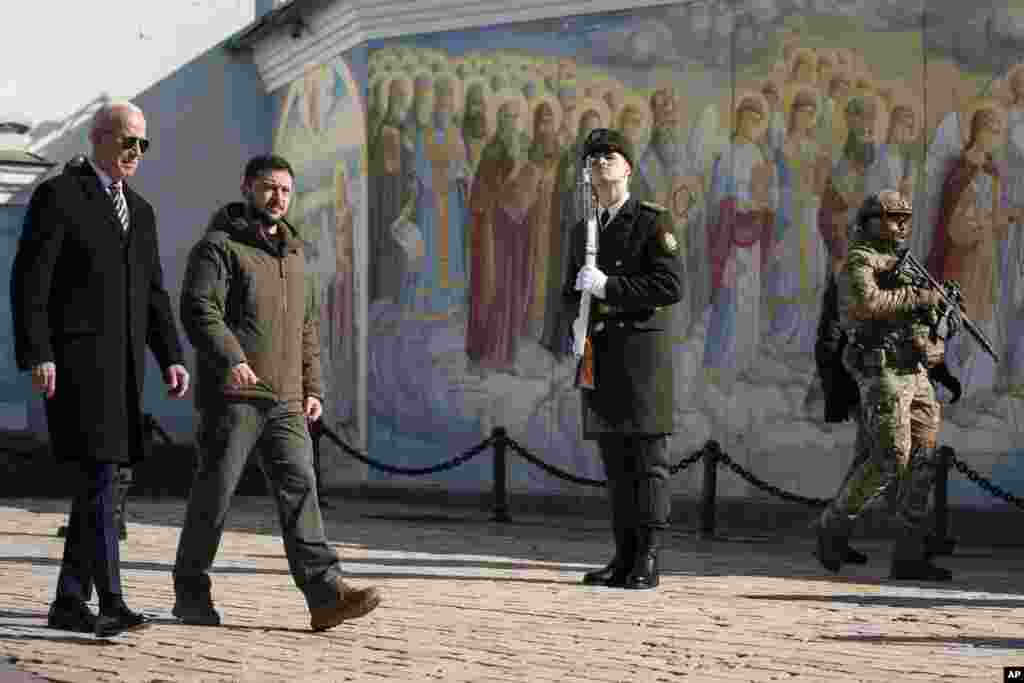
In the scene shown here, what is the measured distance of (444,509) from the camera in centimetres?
1741

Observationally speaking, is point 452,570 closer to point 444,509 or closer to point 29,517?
point 29,517

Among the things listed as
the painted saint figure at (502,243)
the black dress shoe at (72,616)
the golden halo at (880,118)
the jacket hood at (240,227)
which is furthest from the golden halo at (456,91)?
the black dress shoe at (72,616)

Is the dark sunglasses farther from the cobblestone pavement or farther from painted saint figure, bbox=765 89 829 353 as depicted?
painted saint figure, bbox=765 89 829 353

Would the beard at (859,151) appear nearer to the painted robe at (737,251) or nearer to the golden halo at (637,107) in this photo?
the painted robe at (737,251)

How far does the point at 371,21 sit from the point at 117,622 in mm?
12445

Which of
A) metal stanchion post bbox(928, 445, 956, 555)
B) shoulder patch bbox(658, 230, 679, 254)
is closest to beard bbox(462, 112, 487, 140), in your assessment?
metal stanchion post bbox(928, 445, 956, 555)

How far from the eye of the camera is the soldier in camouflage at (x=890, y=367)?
→ 34.0 ft

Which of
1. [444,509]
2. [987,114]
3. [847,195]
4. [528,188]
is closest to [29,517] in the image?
[444,509]

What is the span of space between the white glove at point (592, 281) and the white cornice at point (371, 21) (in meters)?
7.15

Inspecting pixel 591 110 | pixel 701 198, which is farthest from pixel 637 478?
pixel 591 110

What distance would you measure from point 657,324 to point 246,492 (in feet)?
36.3

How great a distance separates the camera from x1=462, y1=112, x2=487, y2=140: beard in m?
18.2

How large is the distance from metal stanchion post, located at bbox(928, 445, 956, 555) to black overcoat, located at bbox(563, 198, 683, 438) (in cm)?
308

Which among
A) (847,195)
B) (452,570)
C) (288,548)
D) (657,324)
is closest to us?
(288,548)
